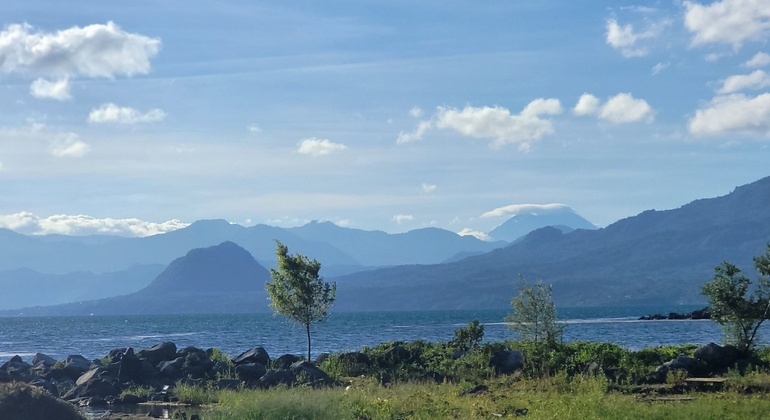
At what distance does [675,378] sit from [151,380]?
30467 millimetres

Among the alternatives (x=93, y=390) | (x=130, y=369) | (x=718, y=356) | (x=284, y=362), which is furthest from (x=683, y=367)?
(x=130, y=369)

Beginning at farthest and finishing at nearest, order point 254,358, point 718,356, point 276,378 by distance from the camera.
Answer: point 254,358 < point 276,378 < point 718,356

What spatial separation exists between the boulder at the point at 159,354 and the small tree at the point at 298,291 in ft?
26.4

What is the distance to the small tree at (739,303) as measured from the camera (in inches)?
1823

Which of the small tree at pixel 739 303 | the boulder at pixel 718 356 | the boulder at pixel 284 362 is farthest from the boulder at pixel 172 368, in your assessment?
the small tree at pixel 739 303

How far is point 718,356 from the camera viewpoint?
42.6 meters

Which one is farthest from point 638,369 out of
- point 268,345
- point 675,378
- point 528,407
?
point 268,345

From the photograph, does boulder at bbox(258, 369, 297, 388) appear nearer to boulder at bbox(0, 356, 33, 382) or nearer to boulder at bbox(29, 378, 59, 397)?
boulder at bbox(29, 378, 59, 397)

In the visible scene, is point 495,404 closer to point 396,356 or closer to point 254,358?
point 396,356

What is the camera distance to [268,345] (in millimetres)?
105188

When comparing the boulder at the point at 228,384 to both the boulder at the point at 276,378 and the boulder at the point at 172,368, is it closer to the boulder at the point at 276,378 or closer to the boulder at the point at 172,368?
the boulder at the point at 276,378

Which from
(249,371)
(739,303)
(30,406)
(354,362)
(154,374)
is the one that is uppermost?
(739,303)

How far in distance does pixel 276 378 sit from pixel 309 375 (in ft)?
6.34

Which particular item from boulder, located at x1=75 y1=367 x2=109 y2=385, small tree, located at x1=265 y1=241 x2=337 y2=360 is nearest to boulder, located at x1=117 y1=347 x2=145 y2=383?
boulder, located at x1=75 y1=367 x2=109 y2=385
